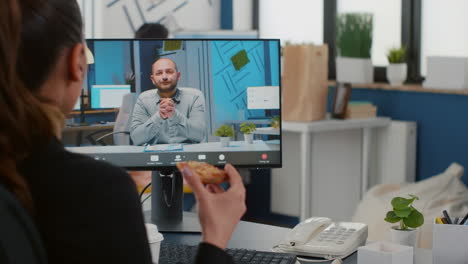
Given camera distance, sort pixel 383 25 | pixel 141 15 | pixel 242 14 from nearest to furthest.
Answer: pixel 383 25
pixel 141 15
pixel 242 14

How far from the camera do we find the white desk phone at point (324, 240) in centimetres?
166

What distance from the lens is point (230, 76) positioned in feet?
6.25

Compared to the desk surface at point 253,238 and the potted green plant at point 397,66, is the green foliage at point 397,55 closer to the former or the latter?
the potted green plant at point 397,66

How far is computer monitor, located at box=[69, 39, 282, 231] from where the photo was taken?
1892 mm

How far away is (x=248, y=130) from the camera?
6.28ft

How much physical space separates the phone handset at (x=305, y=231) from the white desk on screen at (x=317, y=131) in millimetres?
2081

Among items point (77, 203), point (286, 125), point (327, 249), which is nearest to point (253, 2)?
point (286, 125)

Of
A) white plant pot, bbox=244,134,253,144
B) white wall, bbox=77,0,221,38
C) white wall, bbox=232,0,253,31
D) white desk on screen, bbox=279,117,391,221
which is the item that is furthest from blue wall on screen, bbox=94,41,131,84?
white wall, bbox=232,0,253,31

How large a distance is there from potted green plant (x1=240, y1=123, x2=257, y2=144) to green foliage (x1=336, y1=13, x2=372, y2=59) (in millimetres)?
2602

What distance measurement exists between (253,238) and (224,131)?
0.87 ft

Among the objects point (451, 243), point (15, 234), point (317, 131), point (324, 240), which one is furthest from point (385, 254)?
point (317, 131)

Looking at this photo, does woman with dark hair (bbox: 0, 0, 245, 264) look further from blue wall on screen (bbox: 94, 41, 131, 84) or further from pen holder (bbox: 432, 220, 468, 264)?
blue wall on screen (bbox: 94, 41, 131, 84)

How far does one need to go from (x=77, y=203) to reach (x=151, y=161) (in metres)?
0.94

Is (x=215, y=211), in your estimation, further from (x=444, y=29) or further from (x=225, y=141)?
(x=444, y=29)
